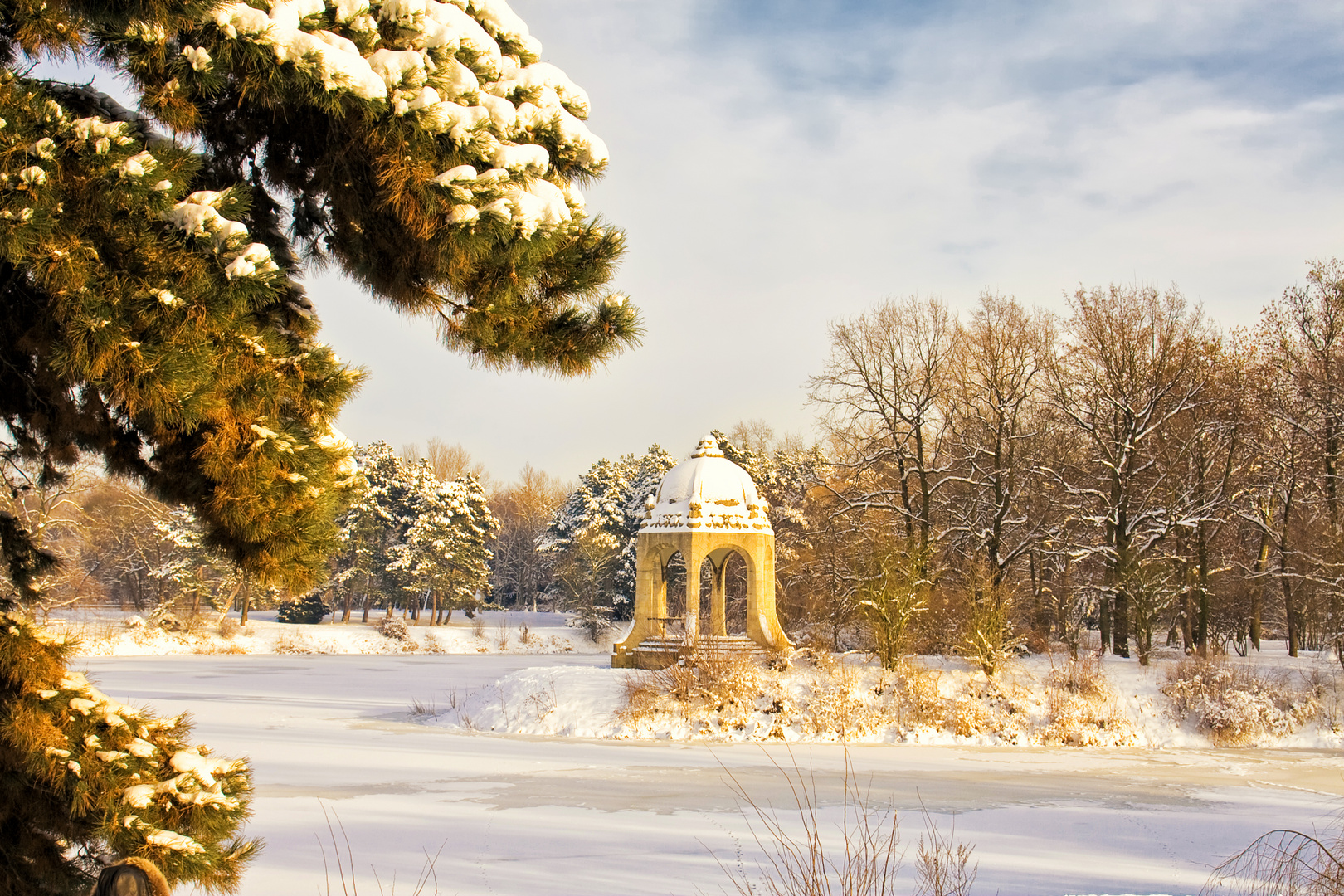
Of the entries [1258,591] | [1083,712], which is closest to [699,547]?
[1083,712]

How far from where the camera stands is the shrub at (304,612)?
1732 inches

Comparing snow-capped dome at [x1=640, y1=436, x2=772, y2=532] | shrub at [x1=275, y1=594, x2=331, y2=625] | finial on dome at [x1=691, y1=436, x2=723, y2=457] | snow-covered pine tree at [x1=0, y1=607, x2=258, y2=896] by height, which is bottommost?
shrub at [x1=275, y1=594, x2=331, y2=625]

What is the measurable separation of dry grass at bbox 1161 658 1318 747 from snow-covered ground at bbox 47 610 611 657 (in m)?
23.8

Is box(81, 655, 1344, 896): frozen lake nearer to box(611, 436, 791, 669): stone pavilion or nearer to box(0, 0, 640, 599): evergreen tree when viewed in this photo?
box(0, 0, 640, 599): evergreen tree

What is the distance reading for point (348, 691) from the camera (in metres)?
21.7

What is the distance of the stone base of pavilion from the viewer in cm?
1809

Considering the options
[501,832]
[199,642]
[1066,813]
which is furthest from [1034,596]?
[199,642]

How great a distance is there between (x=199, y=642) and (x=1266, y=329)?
113 ft

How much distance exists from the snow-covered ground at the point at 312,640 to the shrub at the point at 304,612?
194 cm

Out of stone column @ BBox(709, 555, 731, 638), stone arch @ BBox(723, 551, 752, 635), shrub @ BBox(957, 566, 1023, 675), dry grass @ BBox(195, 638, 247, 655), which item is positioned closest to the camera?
shrub @ BBox(957, 566, 1023, 675)

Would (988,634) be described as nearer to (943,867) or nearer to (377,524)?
(943,867)

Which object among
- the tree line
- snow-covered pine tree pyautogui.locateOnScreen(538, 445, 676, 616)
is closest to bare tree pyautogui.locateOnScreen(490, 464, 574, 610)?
snow-covered pine tree pyautogui.locateOnScreen(538, 445, 676, 616)

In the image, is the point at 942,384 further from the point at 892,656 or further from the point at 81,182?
the point at 81,182

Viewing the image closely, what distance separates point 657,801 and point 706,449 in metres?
11.8
